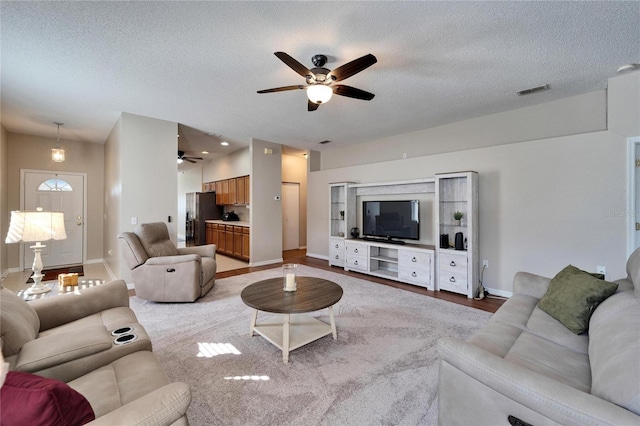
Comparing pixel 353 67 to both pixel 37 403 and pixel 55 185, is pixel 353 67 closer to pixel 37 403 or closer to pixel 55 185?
pixel 37 403

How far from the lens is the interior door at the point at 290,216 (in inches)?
307

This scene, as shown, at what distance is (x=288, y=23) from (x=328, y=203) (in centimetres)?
443

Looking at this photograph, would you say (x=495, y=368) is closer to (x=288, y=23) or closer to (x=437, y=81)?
(x=288, y=23)

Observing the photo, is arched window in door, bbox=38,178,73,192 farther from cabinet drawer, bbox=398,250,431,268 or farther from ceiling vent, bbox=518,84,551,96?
ceiling vent, bbox=518,84,551,96

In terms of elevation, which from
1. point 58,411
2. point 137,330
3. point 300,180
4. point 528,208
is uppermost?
point 300,180

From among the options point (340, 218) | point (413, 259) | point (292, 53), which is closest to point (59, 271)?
point (340, 218)

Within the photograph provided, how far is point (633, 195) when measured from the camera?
3.09m

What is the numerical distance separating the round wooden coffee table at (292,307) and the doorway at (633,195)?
11.4ft

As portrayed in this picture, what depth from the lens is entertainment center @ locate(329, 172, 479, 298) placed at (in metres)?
4.00

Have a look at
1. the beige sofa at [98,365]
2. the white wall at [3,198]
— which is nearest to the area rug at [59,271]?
the white wall at [3,198]

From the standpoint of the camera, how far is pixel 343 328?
2.80 meters

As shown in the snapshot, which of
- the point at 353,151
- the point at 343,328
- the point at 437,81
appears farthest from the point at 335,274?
the point at 437,81

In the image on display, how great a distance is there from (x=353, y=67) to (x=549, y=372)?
8.09 feet

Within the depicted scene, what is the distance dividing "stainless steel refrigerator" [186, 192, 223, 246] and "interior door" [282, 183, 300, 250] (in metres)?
2.11
